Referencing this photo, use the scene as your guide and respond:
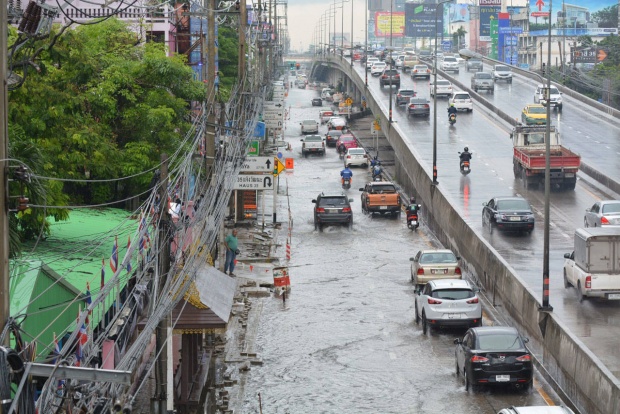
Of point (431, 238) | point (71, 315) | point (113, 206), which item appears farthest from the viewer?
point (431, 238)

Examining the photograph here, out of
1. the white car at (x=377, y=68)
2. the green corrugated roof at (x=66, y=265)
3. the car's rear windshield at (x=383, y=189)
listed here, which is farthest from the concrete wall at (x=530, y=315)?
the white car at (x=377, y=68)

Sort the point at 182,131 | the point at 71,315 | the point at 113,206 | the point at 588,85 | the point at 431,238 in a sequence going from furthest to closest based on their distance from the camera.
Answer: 1. the point at 588,85
2. the point at 431,238
3. the point at 182,131
4. the point at 113,206
5. the point at 71,315

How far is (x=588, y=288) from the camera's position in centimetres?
3247

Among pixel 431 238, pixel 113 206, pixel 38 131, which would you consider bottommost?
pixel 431 238

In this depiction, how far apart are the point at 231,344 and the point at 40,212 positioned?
7.56 meters

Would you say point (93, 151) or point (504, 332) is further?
point (93, 151)

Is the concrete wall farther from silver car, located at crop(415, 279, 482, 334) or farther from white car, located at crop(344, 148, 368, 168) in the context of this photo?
white car, located at crop(344, 148, 368, 168)

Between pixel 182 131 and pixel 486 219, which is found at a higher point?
pixel 182 131

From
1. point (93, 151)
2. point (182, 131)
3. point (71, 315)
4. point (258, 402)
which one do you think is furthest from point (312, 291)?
point (71, 315)

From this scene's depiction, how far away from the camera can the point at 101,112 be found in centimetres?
3625

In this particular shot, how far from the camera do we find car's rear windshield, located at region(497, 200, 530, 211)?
44.7 metres

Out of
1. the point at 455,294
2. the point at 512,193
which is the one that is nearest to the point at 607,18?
the point at 512,193

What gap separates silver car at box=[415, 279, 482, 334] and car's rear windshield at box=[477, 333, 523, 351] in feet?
18.6

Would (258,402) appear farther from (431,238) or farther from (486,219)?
(431,238)
